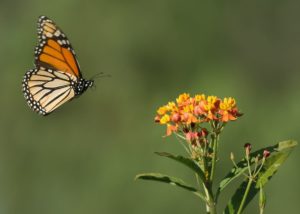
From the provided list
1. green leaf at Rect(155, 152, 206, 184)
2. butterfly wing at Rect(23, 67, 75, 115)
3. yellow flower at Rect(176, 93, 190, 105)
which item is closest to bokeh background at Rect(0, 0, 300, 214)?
butterfly wing at Rect(23, 67, 75, 115)

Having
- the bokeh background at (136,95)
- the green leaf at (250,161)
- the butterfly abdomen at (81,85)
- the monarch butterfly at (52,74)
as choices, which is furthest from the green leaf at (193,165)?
the bokeh background at (136,95)

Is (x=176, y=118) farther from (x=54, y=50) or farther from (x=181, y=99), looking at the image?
(x=54, y=50)

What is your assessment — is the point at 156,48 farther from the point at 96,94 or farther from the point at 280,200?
the point at 280,200

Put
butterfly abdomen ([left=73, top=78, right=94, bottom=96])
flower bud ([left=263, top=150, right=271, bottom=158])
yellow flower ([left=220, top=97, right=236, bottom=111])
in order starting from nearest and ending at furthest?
flower bud ([left=263, top=150, right=271, bottom=158]), yellow flower ([left=220, top=97, right=236, bottom=111]), butterfly abdomen ([left=73, top=78, right=94, bottom=96])

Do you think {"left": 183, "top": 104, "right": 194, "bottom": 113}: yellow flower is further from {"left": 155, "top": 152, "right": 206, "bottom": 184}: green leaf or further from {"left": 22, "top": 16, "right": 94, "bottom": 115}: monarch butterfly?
{"left": 22, "top": 16, "right": 94, "bottom": 115}: monarch butterfly

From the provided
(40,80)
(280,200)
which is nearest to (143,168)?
(280,200)

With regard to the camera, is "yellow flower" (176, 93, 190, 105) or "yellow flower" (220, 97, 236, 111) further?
"yellow flower" (176, 93, 190, 105)

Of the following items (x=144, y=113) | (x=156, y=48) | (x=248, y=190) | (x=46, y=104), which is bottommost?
(x=248, y=190)
